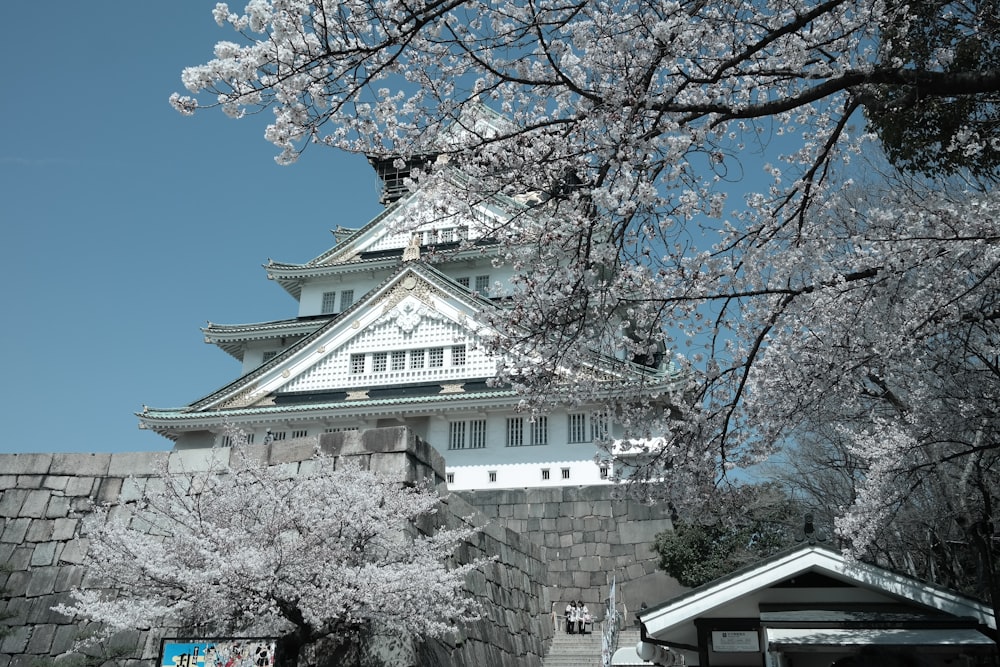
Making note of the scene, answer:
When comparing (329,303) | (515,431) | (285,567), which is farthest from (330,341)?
(285,567)

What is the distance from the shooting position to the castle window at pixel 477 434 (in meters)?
21.0

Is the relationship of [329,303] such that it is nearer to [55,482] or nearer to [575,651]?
[575,651]

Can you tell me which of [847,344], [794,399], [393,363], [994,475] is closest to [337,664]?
[794,399]

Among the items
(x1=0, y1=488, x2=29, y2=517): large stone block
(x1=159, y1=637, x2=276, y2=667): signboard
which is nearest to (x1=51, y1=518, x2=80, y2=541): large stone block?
(x1=0, y1=488, x2=29, y2=517): large stone block

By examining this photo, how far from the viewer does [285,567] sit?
6918mm

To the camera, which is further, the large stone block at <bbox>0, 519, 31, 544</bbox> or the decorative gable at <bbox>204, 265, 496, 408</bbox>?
the decorative gable at <bbox>204, 265, 496, 408</bbox>

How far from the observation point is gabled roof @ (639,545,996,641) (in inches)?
276

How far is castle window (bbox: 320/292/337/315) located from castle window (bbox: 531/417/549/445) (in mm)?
10511

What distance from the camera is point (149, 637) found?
29.7ft

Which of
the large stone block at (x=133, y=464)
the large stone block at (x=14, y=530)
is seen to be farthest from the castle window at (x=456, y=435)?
the large stone block at (x=14, y=530)

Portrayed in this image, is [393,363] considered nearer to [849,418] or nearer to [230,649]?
[849,418]

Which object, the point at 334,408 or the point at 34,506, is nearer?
the point at 34,506

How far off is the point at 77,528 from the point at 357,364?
13151 mm

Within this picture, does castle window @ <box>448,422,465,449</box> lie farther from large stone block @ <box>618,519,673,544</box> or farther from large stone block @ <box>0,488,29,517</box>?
large stone block @ <box>0,488,29,517</box>
